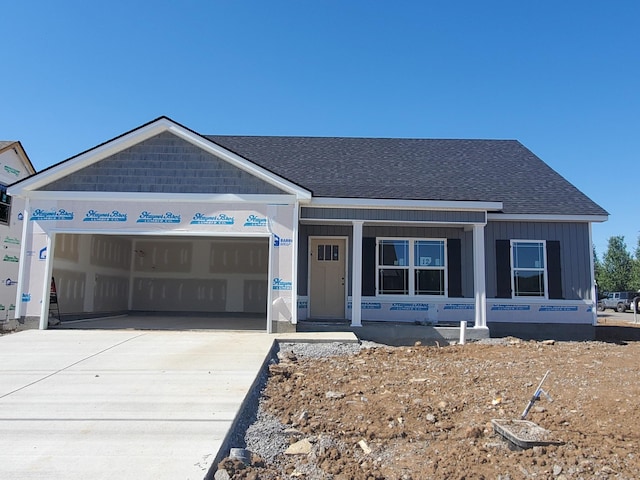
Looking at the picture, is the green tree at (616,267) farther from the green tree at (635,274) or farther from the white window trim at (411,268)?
the white window trim at (411,268)

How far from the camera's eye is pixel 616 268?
5162 centimetres

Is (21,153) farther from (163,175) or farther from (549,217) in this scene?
(549,217)

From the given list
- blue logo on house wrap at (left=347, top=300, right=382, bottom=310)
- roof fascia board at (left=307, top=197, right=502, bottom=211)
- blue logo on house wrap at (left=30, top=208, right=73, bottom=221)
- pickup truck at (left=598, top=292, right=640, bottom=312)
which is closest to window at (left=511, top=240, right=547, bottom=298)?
roof fascia board at (left=307, top=197, right=502, bottom=211)

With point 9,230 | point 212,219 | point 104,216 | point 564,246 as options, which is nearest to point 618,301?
point 564,246

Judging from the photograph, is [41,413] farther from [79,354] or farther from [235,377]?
[79,354]

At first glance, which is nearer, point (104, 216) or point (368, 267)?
point (104, 216)

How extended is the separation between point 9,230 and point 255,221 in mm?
9034

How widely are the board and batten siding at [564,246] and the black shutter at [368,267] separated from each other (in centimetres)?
305

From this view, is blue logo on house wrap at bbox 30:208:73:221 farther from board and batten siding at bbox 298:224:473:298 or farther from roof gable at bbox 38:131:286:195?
board and batten siding at bbox 298:224:473:298

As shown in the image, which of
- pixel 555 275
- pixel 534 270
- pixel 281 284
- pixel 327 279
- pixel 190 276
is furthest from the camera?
pixel 190 276

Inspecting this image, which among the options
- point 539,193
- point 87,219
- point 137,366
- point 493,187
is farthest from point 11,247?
point 539,193

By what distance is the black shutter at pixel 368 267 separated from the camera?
13.0 meters

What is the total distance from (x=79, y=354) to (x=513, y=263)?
10633mm

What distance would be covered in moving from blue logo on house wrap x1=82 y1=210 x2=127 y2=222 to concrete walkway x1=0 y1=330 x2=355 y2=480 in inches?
110
